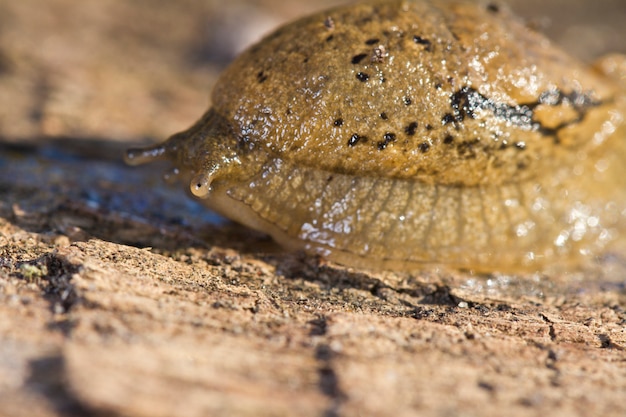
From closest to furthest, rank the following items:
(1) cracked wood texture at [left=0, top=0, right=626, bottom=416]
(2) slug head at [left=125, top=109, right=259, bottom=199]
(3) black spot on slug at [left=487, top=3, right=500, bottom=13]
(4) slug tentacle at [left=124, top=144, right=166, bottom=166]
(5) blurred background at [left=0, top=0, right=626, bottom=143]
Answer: (1) cracked wood texture at [left=0, top=0, right=626, bottom=416] → (2) slug head at [left=125, top=109, right=259, bottom=199] → (4) slug tentacle at [left=124, top=144, right=166, bottom=166] → (3) black spot on slug at [left=487, top=3, right=500, bottom=13] → (5) blurred background at [left=0, top=0, right=626, bottom=143]

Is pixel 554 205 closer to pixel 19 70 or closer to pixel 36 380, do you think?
pixel 36 380

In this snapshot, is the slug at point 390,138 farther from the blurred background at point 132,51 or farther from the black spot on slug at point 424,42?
the blurred background at point 132,51

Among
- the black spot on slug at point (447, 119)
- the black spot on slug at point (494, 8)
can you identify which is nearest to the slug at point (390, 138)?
the black spot on slug at point (447, 119)

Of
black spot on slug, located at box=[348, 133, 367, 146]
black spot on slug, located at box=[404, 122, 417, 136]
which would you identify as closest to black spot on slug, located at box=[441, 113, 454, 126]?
black spot on slug, located at box=[404, 122, 417, 136]

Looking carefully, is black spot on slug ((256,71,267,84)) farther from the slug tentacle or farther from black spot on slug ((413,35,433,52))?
black spot on slug ((413,35,433,52))

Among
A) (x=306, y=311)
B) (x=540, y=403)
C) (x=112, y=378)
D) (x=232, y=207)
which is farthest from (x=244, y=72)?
(x=540, y=403)

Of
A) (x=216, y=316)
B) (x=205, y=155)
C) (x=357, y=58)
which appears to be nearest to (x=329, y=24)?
(x=357, y=58)
